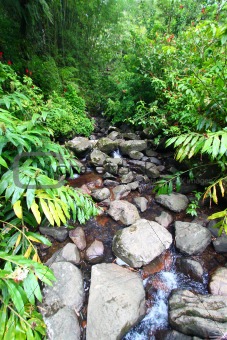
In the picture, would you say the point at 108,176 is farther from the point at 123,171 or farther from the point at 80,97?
the point at 80,97

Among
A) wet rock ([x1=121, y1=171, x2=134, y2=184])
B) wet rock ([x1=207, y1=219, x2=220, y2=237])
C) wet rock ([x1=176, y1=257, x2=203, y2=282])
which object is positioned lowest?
wet rock ([x1=176, y1=257, x2=203, y2=282])

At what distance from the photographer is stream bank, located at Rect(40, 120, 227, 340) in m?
1.81

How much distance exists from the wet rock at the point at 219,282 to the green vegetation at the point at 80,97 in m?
0.63

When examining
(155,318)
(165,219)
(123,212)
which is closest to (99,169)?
(123,212)

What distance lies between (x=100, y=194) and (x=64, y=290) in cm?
165

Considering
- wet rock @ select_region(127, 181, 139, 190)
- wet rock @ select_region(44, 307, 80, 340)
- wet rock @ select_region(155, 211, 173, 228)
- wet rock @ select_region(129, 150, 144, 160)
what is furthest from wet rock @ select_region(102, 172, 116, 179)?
wet rock @ select_region(44, 307, 80, 340)

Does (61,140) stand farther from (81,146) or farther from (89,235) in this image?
(89,235)

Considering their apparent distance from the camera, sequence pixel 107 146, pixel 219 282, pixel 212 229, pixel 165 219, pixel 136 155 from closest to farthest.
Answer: pixel 219 282 → pixel 212 229 → pixel 165 219 → pixel 136 155 → pixel 107 146

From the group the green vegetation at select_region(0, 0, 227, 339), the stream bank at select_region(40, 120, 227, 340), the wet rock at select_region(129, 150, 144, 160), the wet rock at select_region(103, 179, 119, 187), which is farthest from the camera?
the wet rock at select_region(129, 150, 144, 160)

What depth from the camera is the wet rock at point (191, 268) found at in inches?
91.2

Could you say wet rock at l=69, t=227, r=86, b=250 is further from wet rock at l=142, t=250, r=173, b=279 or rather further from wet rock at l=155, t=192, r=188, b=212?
wet rock at l=155, t=192, r=188, b=212

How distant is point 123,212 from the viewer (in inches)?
121

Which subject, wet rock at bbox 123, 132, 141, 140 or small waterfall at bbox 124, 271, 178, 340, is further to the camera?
wet rock at bbox 123, 132, 141, 140

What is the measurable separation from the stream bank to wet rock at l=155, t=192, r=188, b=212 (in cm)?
2
